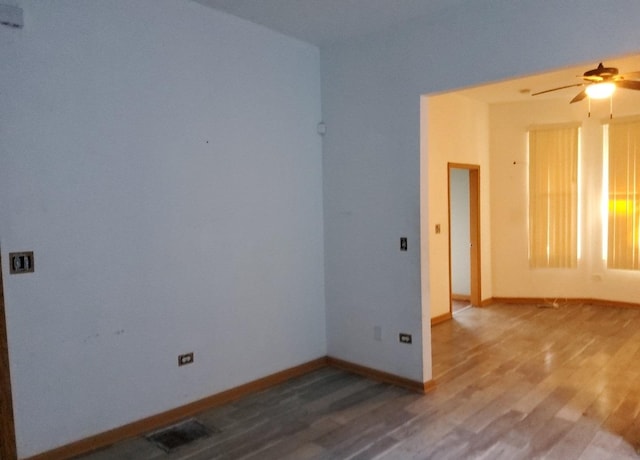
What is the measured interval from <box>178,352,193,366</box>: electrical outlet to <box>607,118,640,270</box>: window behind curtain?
6101 millimetres

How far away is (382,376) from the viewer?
402cm

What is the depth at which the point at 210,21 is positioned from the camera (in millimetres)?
3496

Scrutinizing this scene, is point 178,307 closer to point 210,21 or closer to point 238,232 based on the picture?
point 238,232

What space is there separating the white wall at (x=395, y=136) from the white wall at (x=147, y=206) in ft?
1.00

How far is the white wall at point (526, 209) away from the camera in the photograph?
6.61 meters

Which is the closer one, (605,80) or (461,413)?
(461,413)

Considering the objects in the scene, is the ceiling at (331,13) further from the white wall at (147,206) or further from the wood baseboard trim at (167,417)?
the wood baseboard trim at (167,417)

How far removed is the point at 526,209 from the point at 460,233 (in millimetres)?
1059

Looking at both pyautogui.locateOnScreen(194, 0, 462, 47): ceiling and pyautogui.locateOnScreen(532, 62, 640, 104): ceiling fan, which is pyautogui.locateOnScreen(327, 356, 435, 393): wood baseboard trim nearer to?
pyautogui.locateOnScreen(532, 62, 640, 104): ceiling fan

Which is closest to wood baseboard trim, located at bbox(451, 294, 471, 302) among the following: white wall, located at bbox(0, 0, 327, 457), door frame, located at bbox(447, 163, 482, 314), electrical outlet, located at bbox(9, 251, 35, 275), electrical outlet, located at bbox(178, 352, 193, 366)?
door frame, located at bbox(447, 163, 482, 314)

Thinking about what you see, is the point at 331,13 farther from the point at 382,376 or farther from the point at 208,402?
the point at 208,402

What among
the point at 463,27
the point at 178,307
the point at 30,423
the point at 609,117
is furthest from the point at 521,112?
the point at 30,423

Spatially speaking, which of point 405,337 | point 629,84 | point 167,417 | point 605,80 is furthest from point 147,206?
point 629,84

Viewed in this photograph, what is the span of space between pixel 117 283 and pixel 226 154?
1.29 metres
